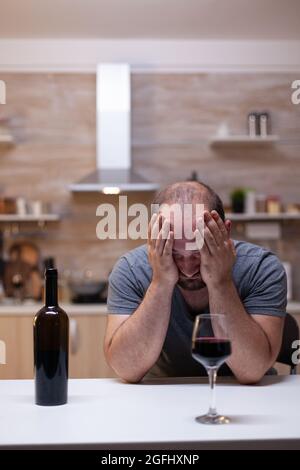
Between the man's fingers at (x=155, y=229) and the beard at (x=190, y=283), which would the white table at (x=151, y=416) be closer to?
the beard at (x=190, y=283)

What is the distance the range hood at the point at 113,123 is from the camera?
13.1 ft

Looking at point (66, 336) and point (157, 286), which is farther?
point (157, 286)

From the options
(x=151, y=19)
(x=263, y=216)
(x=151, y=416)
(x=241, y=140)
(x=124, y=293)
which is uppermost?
(x=151, y=19)

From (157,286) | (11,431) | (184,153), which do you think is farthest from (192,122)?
(11,431)

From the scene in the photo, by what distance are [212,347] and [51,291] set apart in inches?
14.0

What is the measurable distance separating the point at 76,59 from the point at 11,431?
11.0 ft

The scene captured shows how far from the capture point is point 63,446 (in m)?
1.07

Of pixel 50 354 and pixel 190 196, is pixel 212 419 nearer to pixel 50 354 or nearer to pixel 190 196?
pixel 50 354

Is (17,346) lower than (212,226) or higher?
lower

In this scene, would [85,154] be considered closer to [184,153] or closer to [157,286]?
[184,153]

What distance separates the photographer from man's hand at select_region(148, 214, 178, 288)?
158cm

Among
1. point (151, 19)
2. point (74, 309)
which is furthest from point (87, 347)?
point (151, 19)

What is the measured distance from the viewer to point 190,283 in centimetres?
169

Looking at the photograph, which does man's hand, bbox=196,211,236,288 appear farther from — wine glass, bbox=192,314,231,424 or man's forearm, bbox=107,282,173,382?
wine glass, bbox=192,314,231,424
